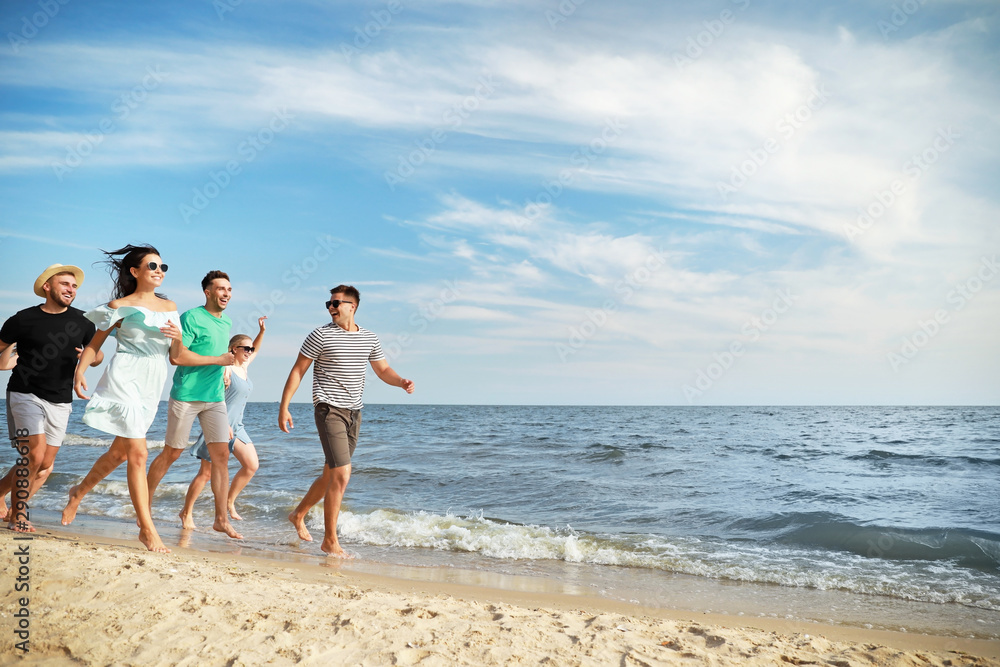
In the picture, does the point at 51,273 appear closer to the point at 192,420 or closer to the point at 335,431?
the point at 192,420

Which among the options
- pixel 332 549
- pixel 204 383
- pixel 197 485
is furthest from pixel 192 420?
pixel 332 549

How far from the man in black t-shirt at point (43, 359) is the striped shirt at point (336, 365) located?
1.58m

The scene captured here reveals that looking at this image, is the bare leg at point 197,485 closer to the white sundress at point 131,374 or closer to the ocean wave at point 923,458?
the white sundress at point 131,374

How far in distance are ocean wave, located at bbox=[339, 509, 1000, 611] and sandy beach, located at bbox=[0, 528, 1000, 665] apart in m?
1.53

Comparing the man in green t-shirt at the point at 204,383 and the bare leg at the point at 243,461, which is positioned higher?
the man in green t-shirt at the point at 204,383

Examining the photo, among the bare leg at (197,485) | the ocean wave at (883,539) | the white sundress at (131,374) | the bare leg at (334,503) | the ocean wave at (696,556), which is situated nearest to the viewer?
the white sundress at (131,374)

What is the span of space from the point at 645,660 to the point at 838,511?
7.44 meters

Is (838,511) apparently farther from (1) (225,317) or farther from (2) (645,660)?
(1) (225,317)

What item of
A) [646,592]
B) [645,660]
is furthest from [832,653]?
[646,592]

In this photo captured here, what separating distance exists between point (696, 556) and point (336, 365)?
421cm

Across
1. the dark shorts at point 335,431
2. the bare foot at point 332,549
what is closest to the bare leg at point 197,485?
the bare foot at point 332,549

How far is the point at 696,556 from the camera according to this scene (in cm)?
686

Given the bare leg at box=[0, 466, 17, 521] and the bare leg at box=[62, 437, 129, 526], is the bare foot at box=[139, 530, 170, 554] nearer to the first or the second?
the bare leg at box=[62, 437, 129, 526]

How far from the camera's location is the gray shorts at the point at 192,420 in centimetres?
526
